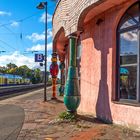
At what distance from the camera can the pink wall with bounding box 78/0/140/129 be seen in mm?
11323

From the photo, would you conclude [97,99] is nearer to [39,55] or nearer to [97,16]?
[97,16]

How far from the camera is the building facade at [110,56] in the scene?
10.9 meters

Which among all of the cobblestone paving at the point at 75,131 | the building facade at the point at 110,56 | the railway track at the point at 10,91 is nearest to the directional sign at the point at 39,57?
the railway track at the point at 10,91

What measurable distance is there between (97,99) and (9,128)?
129 inches

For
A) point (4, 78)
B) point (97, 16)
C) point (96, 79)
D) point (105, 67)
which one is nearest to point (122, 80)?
point (105, 67)

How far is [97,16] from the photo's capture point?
13.6 m

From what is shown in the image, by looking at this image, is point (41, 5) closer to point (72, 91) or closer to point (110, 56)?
point (72, 91)

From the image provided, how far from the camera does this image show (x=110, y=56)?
40.1 ft

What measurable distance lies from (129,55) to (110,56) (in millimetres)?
1008

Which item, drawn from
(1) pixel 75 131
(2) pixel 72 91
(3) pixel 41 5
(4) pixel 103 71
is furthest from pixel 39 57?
(1) pixel 75 131

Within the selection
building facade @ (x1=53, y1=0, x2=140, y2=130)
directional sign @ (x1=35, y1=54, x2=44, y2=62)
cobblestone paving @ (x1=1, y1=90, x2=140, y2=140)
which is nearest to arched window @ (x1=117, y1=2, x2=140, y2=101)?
building facade @ (x1=53, y1=0, x2=140, y2=130)

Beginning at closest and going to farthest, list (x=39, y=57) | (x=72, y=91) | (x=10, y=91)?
(x=72, y=91) → (x=39, y=57) → (x=10, y=91)

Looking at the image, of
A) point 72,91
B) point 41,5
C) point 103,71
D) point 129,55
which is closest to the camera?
point 129,55

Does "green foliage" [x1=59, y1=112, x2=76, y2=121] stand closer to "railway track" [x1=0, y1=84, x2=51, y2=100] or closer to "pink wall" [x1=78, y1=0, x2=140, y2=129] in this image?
"pink wall" [x1=78, y1=0, x2=140, y2=129]
